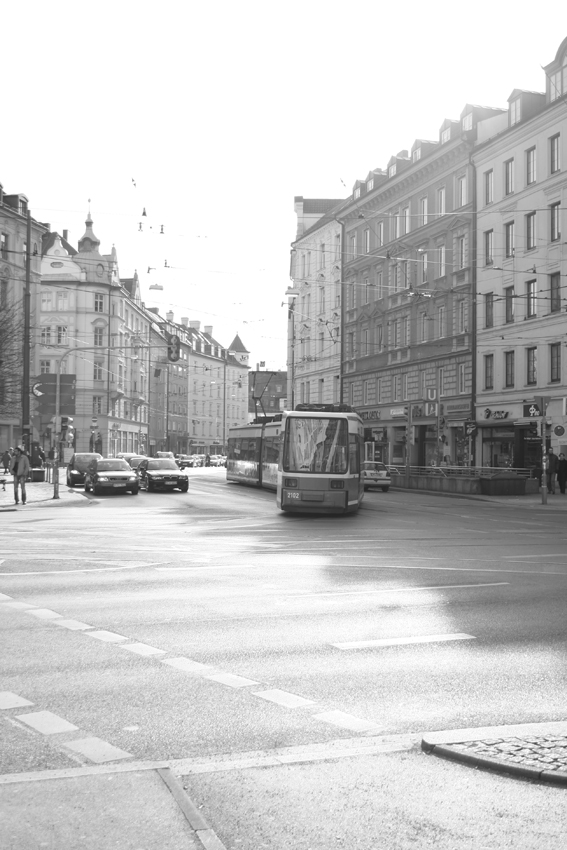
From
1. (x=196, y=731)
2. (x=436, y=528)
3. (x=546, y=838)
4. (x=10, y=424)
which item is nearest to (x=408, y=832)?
(x=546, y=838)

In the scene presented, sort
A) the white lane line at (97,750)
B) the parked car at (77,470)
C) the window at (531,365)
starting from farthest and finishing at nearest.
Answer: the parked car at (77,470), the window at (531,365), the white lane line at (97,750)

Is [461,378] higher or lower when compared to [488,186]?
lower

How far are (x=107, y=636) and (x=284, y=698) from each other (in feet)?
8.63

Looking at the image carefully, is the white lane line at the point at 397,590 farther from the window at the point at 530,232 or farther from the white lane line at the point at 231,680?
the window at the point at 530,232

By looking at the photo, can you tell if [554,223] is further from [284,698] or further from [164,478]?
[284,698]

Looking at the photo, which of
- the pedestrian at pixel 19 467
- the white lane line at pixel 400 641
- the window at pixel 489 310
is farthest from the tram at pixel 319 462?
the window at pixel 489 310

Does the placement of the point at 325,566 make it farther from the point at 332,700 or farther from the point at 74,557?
the point at 332,700

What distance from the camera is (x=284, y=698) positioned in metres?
6.49

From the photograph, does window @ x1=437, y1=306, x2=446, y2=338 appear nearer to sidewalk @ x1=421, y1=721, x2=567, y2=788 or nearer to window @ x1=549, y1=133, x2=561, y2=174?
window @ x1=549, y1=133, x2=561, y2=174

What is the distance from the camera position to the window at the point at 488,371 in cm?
4875

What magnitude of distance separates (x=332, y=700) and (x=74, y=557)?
386 inches

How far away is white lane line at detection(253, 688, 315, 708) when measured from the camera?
6333mm

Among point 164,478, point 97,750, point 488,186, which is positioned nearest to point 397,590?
point 97,750

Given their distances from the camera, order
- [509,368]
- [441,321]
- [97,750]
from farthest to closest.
A: [441,321], [509,368], [97,750]
